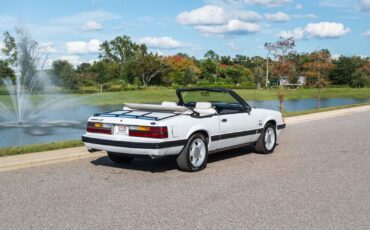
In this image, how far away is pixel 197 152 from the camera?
8.22 metres

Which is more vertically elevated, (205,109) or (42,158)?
(205,109)

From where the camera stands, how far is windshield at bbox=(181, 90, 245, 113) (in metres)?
9.62

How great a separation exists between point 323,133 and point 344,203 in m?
8.06

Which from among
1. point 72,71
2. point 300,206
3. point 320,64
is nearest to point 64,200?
point 300,206

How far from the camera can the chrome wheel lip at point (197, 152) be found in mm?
8109

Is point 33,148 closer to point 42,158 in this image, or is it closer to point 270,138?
point 42,158

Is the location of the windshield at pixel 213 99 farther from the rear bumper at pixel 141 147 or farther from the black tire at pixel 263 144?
the rear bumper at pixel 141 147

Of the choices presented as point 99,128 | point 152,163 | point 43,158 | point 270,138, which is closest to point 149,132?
point 99,128

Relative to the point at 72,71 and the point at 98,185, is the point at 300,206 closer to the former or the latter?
the point at 98,185

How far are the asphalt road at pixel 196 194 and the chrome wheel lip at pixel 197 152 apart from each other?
7.7 inches

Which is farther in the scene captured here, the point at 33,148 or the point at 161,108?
the point at 33,148

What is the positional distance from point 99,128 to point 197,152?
1.61m

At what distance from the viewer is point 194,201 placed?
20.5 ft

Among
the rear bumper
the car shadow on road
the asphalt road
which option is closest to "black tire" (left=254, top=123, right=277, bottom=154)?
the asphalt road
